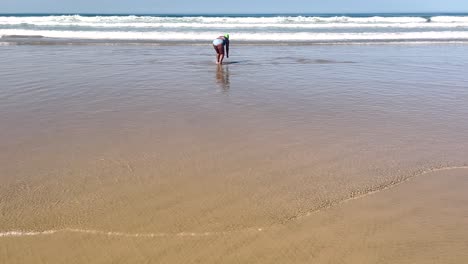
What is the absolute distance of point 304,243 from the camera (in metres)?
3.22

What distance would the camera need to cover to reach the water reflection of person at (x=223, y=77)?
9.33 metres

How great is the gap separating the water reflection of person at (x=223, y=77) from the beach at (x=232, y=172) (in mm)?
241

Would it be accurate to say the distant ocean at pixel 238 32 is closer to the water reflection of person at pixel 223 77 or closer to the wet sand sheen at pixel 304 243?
the water reflection of person at pixel 223 77

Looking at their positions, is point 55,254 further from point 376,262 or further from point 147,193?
point 376,262

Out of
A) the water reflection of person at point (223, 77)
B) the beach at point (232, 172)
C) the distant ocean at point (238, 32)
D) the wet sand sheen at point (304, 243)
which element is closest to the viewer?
the wet sand sheen at point (304, 243)

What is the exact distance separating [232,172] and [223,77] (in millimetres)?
6329

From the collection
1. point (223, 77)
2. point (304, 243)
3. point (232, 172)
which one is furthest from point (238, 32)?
point (304, 243)

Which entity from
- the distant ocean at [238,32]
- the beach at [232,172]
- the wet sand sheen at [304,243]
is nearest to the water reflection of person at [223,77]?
the beach at [232,172]

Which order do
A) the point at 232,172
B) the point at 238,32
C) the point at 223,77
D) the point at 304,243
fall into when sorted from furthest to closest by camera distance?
the point at 238,32
the point at 223,77
the point at 232,172
the point at 304,243

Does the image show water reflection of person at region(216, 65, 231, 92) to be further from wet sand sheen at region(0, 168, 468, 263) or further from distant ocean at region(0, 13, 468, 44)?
distant ocean at region(0, 13, 468, 44)

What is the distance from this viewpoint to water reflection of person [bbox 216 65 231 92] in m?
9.33

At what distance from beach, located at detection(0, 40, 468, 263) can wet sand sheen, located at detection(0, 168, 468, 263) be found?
0.04 ft

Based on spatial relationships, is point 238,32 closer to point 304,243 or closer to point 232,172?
point 232,172

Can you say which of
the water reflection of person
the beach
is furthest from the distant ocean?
the beach
